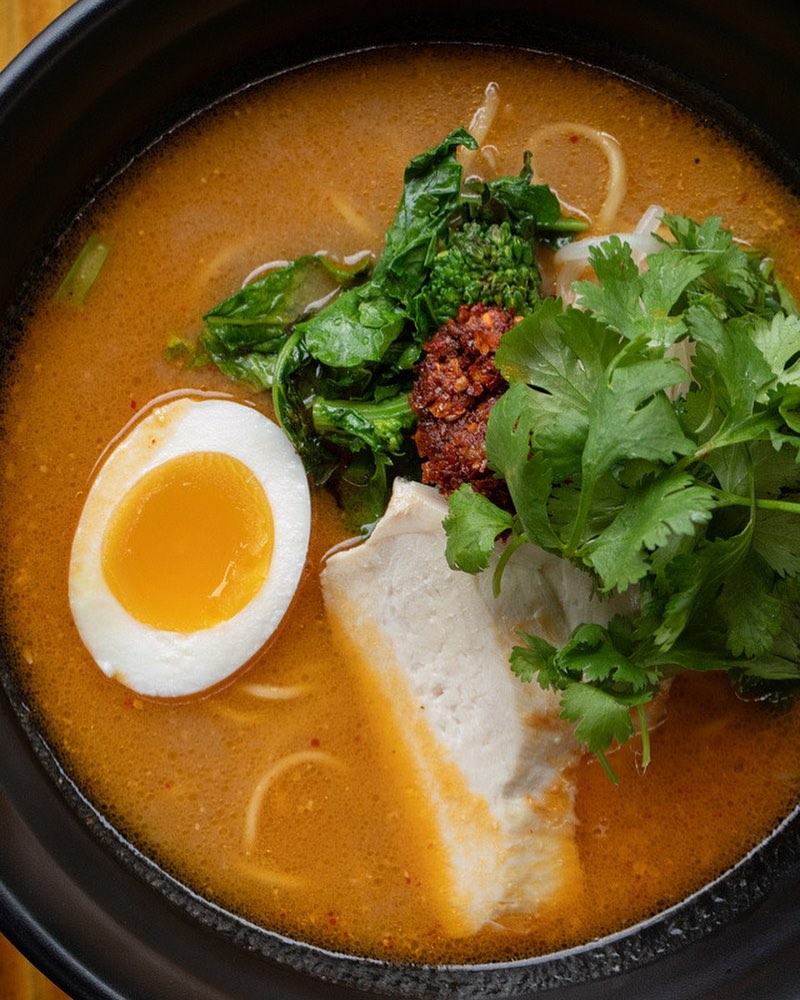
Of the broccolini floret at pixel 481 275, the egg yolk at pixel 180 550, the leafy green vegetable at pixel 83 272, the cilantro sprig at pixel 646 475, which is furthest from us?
the leafy green vegetable at pixel 83 272

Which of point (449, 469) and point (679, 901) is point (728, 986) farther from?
point (449, 469)

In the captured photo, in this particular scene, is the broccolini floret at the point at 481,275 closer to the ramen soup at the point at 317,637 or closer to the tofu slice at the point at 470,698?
the ramen soup at the point at 317,637

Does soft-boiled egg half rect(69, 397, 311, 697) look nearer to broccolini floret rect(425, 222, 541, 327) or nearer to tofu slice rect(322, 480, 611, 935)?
tofu slice rect(322, 480, 611, 935)

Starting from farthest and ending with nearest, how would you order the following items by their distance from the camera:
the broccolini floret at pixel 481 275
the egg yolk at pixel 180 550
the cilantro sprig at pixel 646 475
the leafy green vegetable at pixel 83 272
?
the leafy green vegetable at pixel 83 272
the egg yolk at pixel 180 550
the broccolini floret at pixel 481 275
the cilantro sprig at pixel 646 475

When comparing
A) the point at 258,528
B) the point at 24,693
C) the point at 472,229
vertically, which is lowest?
the point at 24,693

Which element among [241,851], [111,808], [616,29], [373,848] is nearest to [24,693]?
[111,808]

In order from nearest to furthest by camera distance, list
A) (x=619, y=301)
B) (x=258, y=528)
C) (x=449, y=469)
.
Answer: (x=619, y=301) → (x=449, y=469) → (x=258, y=528)

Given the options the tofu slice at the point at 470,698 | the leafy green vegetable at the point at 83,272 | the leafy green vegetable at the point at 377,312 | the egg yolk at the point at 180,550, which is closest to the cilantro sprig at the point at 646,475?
the tofu slice at the point at 470,698
